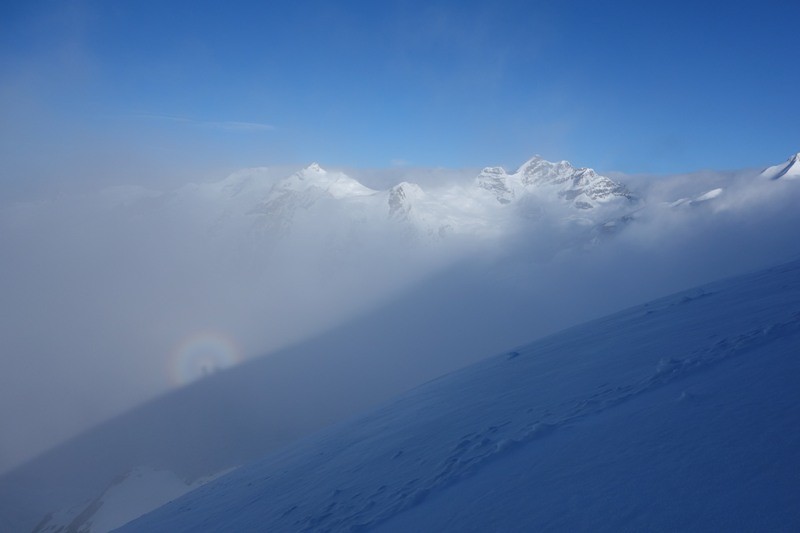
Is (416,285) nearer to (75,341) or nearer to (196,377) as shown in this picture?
(196,377)

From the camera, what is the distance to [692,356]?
317 inches

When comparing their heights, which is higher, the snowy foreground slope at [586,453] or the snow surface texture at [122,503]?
the snowy foreground slope at [586,453]

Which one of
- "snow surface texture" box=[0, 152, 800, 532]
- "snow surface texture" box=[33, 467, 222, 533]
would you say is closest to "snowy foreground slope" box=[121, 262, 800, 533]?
"snow surface texture" box=[0, 152, 800, 532]

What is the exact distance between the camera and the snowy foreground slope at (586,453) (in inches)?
160

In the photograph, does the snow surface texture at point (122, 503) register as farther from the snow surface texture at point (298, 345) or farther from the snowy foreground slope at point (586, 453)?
the snowy foreground slope at point (586, 453)

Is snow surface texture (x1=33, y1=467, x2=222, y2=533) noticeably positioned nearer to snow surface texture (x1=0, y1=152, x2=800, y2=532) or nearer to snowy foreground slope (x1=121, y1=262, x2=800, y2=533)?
snow surface texture (x1=0, y1=152, x2=800, y2=532)

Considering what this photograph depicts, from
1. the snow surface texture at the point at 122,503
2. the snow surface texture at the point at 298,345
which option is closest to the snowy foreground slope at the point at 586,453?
the snow surface texture at the point at 298,345

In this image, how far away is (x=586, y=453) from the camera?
5.42 meters

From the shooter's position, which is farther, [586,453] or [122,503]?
[122,503]

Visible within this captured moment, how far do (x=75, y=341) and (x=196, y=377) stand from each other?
273 feet

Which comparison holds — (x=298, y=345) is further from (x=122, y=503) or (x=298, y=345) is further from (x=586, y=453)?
(x=586, y=453)

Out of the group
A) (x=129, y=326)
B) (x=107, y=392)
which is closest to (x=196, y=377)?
(x=107, y=392)

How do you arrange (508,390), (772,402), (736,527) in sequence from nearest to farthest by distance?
(736,527), (772,402), (508,390)

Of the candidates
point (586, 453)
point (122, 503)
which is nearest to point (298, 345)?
point (122, 503)
